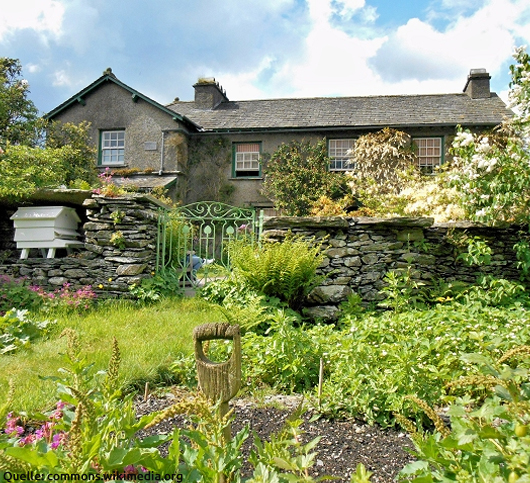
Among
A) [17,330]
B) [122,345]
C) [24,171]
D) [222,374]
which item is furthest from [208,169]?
[222,374]

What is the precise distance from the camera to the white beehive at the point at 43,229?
717 centimetres

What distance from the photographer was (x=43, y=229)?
721 cm

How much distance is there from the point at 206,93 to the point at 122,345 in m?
15.1

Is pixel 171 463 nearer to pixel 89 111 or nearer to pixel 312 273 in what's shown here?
pixel 312 273

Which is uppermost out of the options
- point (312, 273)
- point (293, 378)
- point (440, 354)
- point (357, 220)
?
point (357, 220)

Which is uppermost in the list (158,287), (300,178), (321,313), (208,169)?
(208,169)

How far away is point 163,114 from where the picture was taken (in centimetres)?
1628

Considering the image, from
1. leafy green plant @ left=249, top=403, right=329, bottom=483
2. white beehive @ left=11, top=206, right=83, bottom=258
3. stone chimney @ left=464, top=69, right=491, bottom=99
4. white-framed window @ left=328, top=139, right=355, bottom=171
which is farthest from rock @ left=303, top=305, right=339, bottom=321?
stone chimney @ left=464, top=69, right=491, bottom=99

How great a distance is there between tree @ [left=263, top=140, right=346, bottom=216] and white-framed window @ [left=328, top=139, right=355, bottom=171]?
1.13ft

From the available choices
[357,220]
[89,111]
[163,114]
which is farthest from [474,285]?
[89,111]

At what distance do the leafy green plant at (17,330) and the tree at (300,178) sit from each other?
10089mm

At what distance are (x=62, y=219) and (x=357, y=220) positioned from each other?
4.68 metres

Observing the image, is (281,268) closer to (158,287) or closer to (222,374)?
(158,287)

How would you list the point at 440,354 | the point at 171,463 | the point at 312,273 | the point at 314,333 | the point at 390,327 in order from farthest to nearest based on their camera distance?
1. the point at 312,273
2. the point at 314,333
3. the point at 390,327
4. the point at 440,354
5. the point at 171,463
